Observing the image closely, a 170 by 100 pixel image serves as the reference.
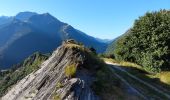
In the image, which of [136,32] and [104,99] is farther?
[136,32]

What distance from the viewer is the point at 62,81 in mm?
28938

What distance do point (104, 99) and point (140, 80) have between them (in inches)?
470

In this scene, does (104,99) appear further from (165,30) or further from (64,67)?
(165,30)

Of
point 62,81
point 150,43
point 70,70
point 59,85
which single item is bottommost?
point 59,85

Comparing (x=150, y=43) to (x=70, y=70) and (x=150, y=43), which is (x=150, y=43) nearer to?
(x=150, y=43)

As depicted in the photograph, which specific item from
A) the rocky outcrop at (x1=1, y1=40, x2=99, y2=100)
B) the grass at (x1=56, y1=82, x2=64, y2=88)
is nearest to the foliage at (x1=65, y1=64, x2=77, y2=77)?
the rocky outcrop at (x1=1, y1=40, x2=99, y2=100)

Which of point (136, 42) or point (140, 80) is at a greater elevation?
point (136, 42)

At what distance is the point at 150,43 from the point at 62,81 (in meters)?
31.9

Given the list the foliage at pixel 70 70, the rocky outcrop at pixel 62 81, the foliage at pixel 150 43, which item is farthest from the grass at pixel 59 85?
the foliage at pixel 150 43

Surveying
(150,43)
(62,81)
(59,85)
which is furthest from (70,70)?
(150,43)

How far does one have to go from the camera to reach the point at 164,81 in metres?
40.6

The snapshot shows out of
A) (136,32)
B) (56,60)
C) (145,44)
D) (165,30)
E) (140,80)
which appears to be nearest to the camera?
(56,60)

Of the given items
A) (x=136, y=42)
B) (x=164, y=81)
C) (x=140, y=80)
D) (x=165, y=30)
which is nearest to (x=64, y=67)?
(x=140, y=80)

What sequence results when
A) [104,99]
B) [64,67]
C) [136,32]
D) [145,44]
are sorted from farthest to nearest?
[136,32] < [145,44] < [64,67] < [104,99]
